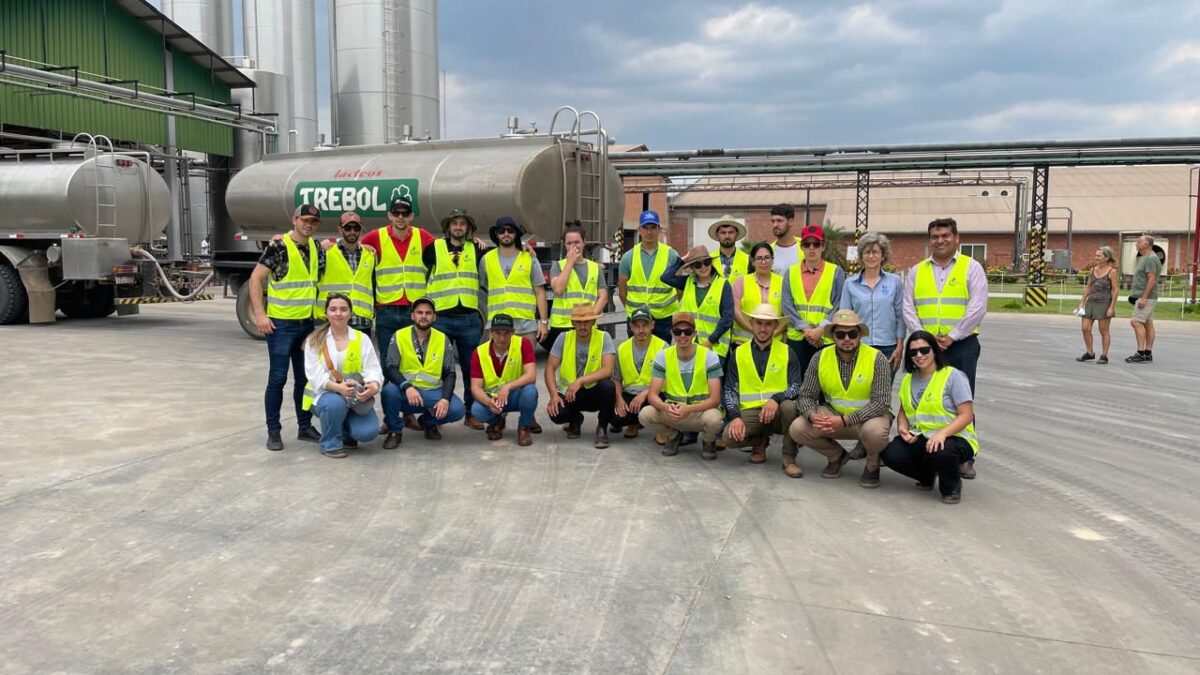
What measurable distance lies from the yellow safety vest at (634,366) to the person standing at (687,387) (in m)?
0.27

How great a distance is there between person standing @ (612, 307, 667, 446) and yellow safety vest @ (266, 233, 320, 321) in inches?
97.1

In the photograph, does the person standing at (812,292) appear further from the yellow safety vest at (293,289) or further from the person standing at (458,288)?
the yellow safety vest at (293,289)

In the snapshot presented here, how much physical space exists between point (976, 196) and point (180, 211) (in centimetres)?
4011

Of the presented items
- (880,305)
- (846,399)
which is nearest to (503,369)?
(846,399)

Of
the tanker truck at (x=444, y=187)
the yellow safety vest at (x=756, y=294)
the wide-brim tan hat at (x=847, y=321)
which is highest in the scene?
the tanker truck at (x=444, y=187)

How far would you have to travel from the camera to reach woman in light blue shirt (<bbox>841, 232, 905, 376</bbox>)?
6.04 m

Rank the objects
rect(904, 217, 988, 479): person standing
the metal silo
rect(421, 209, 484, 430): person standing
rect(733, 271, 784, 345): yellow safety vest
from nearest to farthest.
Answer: rect(904, 217, 988, 479): person standing < rect(733, 271, 784, 345): yellow safety vest < rect(421, 209, 484, 430): person standing < the metal silo

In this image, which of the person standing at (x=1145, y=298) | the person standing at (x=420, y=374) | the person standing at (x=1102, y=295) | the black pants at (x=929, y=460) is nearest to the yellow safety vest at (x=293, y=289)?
the person standing at (x=420, y=374)

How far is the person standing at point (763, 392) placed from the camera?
5863 mm

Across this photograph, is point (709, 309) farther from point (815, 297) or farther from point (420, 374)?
point (420, 374)

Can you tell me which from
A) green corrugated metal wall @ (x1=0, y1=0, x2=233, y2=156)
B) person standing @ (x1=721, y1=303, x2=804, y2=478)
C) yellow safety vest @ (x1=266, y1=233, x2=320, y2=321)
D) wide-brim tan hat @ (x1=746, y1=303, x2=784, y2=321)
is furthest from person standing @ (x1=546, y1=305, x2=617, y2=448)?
green corrugated metal wall @ (x1=0, y1=0, x2=233, y2=156)

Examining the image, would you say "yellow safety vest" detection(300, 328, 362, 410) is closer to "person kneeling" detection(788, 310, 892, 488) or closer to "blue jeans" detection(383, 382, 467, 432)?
"blue jeans" detection(383, 382, 467, 432)

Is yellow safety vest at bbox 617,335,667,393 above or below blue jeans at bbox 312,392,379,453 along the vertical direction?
above

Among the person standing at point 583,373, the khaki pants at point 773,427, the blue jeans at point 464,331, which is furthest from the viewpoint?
the blue jeans at point 464,331
